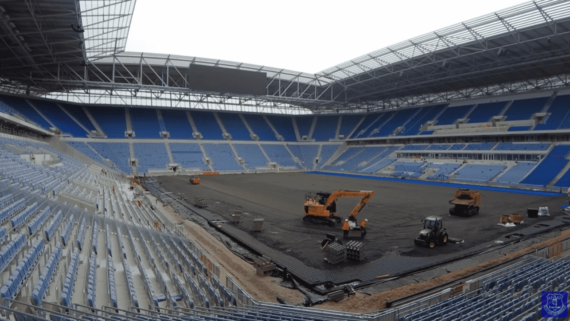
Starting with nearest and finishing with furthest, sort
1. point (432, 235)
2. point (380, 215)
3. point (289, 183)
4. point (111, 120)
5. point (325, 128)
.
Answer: point (432, 235) < point (380, 215) < point (289, 183) < point (111, 120) < point (325, 128)

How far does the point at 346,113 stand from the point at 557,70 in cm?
3678

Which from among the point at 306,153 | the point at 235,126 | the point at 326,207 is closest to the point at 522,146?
the point at 326,207

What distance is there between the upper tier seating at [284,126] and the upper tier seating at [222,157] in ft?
44.7

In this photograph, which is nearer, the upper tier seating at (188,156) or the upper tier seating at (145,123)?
the upper tier seating at (188,156)

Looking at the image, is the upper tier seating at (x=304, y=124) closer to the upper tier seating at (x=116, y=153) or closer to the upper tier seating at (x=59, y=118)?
the upper tier seating at (x=116, y=153)

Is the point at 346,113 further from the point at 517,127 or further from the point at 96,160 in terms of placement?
the point at 96,160

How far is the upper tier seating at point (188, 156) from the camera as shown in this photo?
5306 cm

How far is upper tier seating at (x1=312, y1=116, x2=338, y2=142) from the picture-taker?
68.2 meters

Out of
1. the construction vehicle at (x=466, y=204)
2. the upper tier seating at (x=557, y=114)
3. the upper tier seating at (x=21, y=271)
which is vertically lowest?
the construction vehicle at (x=466, y=204)

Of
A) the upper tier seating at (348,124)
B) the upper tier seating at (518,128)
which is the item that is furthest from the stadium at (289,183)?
the upper tier seating at (348,124)

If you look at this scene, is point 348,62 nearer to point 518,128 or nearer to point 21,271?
point 518,128

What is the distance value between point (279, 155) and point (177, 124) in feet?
63.7

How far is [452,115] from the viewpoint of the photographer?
167 feet

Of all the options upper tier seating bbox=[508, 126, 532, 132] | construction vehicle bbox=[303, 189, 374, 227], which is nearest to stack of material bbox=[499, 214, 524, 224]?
construction vehicle bbox=[303, 189, 374, 227]
